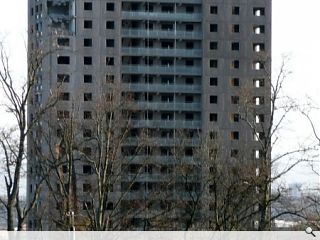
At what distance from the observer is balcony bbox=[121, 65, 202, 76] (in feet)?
119

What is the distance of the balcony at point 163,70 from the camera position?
119 ft

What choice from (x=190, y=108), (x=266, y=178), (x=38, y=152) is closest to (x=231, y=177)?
(x=266, y=178)

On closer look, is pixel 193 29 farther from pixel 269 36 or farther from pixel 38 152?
pixel 38 152

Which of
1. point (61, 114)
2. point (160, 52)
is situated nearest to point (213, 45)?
point (160, 52)

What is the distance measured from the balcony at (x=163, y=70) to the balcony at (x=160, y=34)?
1.75 m

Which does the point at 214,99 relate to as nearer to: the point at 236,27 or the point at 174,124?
the point at 174,124

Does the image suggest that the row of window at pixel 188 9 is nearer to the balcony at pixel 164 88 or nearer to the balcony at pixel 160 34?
the balcony at pixel 160 34

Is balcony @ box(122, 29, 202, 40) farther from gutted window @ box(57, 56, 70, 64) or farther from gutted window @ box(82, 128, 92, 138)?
gutted window @ box(82, 128, 92, 138)

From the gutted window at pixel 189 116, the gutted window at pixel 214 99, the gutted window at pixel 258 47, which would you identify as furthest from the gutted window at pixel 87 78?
the gutted window at pixel 258 47

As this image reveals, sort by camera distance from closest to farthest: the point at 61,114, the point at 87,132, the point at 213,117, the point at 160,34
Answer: the point at 61,114 < the point at 87,132 < the point at 213,117 < the point at 160,34

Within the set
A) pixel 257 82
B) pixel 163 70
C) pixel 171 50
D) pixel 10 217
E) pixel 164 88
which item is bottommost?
pixel 10 217

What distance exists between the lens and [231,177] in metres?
15.5

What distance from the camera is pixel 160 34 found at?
3688 centimetres

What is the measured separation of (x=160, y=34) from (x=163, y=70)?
6.89 ft
